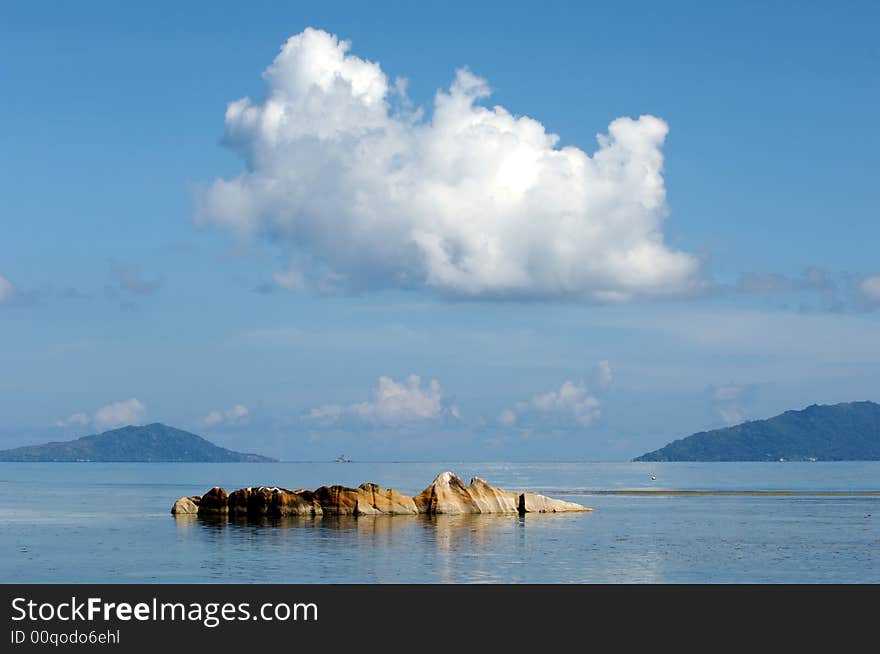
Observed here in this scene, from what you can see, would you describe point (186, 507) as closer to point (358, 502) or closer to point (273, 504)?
point (273, 504)

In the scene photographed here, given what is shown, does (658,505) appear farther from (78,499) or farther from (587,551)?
(78,499)

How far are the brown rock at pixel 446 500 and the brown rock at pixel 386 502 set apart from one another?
68.2 inches

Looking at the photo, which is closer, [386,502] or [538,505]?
[386,502]

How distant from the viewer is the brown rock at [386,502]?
132 m

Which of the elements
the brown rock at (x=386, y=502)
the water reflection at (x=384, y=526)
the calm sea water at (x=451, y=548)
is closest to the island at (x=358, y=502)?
the brown rock at (x=386, y=502)

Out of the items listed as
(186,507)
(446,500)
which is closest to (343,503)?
(446,500)

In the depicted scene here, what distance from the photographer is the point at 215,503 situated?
132750mm

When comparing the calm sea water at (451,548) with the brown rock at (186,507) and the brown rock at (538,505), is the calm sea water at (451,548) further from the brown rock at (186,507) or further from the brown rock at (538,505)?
the brown rock at (538,505)

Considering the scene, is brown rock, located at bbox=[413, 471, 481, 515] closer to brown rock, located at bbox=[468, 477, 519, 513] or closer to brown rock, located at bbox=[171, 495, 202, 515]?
brown rock, located at bbox=[468, 477, 519, 513]

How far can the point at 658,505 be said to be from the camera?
168250 mm

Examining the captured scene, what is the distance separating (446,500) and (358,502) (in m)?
11.7

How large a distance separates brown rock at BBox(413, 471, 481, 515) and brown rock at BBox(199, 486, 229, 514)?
74.5 feet
